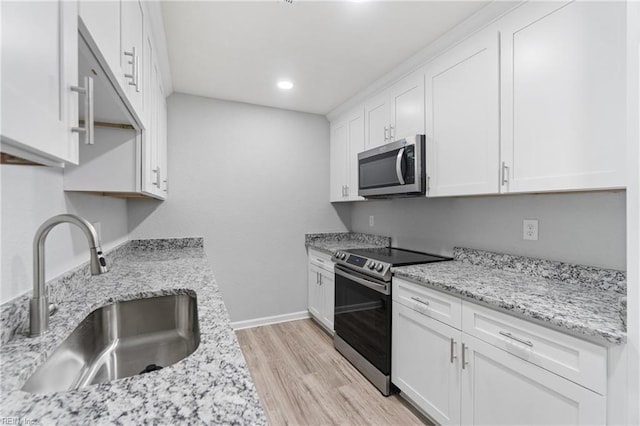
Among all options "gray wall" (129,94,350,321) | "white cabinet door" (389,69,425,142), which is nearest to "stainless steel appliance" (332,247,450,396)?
"gray wall" (129,94,350,321)

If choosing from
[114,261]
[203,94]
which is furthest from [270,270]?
[203,94]

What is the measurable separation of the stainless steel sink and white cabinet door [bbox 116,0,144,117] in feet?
2.85

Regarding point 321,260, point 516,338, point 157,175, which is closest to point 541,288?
point 516,338

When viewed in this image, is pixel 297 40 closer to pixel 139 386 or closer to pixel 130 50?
pixel 130 50

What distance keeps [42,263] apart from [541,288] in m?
1.99

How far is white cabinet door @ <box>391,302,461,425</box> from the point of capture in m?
1.54

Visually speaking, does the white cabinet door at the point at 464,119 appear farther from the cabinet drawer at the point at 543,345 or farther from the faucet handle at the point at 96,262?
the faucet handle at the point at 96,262

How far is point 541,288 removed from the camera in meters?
1.45

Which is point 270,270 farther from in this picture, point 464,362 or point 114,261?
point 464,362

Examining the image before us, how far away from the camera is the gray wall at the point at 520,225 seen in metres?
1.42

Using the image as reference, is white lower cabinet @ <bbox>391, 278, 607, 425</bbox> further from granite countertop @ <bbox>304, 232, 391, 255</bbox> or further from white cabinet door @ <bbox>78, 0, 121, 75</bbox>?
white cabinet door @ <bbox>78, 0, 121, 75</bbox>

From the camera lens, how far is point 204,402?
1.89 ft

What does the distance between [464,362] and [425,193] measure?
43.6 inches

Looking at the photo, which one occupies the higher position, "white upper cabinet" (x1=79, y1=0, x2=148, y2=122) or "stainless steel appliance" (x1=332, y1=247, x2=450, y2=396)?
"white upper cabinet" (x1=79, y1=0, x2=148, y2=122)
